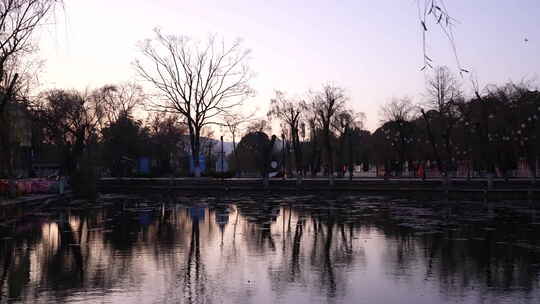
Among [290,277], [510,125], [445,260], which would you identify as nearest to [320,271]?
[290,277]

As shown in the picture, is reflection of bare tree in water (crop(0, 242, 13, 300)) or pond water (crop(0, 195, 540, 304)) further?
reflection of bare tree in water (crop(0, 242, 13, 300))

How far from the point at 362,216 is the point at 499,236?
891 cm

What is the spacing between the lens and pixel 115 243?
18.0m

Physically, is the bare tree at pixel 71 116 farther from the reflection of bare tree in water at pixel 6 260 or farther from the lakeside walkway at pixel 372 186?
the reflection of bare tree in water at pixel 6 260

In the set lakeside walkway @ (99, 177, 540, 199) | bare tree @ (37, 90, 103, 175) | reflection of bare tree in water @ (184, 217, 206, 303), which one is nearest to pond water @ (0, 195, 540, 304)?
reflection of bare tree in water @ (184, 217, 206, 303)

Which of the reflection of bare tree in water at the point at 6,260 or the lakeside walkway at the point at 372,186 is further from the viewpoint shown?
the lakeside walkway at the point at 372,186

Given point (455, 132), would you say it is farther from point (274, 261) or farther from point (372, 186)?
point (274, 261)

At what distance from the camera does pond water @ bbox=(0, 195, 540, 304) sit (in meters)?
10.5

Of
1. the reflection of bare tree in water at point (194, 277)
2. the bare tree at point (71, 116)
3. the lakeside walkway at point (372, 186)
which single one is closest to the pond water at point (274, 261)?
the reflection of bare tree in water at point (194, 277)

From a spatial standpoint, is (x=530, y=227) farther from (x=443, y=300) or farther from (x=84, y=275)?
(x=84, y=275)

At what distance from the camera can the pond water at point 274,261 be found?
10.5m

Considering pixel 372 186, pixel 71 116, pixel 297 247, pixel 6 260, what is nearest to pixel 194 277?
pixel 297 247

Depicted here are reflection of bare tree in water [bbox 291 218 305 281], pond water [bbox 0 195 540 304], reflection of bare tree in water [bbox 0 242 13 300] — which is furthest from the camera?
reflection of bare tree in water [bbox 291 218 305 281]

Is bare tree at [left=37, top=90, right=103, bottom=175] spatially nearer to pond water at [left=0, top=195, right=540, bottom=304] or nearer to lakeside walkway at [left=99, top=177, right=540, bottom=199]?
lakeside walkway at [left=99, top=177, right=540, bottom=199]
